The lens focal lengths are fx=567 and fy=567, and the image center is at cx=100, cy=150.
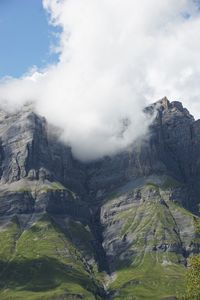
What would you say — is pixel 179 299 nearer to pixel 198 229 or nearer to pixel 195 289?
pixel 195 289

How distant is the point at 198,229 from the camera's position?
206 feet

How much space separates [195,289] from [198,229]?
652cm

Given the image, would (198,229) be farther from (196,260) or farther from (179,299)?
(179,299)

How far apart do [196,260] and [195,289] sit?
3.13m

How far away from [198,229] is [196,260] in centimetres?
371

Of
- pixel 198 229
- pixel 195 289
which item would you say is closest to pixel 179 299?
pixel 195 289

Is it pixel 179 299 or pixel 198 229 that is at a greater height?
pixel 198 229

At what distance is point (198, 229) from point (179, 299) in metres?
8.24

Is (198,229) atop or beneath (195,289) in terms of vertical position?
atop

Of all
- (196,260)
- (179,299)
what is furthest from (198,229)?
(179,299)

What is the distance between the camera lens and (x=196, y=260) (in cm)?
6091

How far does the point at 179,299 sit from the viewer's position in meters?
63.6
